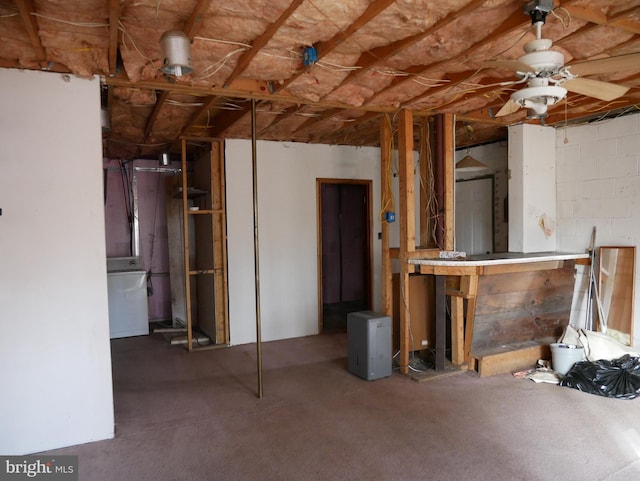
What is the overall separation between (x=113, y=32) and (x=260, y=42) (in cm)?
82

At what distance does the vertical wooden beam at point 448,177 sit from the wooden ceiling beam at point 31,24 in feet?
10.8

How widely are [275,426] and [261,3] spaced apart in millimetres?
2740

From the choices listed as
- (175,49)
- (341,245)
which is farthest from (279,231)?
(175,49)

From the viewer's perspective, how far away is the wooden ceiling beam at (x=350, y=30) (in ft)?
7.82

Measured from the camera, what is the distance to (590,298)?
484 centimetres

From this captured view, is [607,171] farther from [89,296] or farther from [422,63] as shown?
[89,296]

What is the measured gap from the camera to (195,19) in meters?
2.45

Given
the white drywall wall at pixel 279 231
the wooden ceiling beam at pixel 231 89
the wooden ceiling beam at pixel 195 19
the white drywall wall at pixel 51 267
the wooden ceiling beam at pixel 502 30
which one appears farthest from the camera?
the white drywall wall at pixel 279 231

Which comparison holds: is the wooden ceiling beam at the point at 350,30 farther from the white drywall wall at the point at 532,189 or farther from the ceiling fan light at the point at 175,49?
the white drywall wall at the point at 532,189

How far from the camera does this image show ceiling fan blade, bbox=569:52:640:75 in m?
2.30

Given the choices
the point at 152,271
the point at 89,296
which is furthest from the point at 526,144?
the point at 152,271

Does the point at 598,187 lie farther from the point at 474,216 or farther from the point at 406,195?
the point at 406,195

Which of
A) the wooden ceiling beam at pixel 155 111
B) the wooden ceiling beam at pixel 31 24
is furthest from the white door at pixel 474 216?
the wooden ceiling beam at pixel 31 24

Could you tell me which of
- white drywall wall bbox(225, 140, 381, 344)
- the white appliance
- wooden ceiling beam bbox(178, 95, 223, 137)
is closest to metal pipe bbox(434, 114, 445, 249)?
white drywall wall bbox(225, 140, 381, 344)
